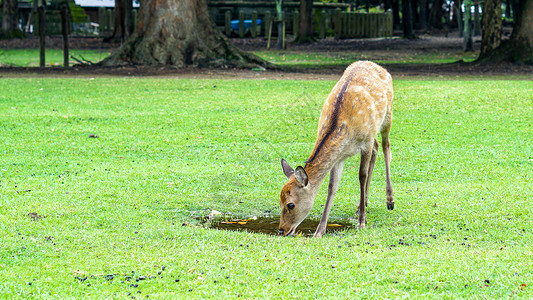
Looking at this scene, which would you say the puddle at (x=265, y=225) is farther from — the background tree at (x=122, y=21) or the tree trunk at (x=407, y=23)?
the tree trunk at (x=407, y=23)

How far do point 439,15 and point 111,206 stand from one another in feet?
158

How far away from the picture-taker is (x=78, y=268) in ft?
15.6

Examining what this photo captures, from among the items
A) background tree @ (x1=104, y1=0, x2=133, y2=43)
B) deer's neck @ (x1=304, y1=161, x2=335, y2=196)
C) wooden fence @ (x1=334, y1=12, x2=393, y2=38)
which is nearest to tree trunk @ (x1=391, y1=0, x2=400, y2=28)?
wooden fence @ (x1=334, y1=12, x2=393, y2=38)

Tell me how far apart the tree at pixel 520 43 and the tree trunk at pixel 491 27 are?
0.54 ft

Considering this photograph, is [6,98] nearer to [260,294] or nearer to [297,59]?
[260,294]

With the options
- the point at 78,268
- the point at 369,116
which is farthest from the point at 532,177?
the point at 78,268

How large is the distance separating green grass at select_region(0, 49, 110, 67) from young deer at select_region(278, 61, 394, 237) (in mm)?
20112

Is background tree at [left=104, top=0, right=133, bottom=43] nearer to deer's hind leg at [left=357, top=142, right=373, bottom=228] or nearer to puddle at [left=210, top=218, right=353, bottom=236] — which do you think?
puddle at [left=210, top=218, right=353, bottom=236]

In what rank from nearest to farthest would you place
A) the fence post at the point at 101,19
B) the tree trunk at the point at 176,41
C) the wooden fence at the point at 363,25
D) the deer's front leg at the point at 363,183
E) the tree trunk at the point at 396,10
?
the deer's front leg at the point at 363,183 → the tree trunk at the point at 176,41 → the fence post at the point at 101,19 → the wooden fence at the point at 363,25 → the tree trunk at the point at 396,10

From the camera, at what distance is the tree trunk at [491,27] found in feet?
71.0

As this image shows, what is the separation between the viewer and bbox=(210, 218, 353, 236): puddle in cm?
626

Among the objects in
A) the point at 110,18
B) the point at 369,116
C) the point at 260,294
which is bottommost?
the point at 260,294

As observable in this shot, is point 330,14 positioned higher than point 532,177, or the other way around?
point 330,14

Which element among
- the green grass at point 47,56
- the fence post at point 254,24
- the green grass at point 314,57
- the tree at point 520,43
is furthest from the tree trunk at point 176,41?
the fence post at point 254,24
